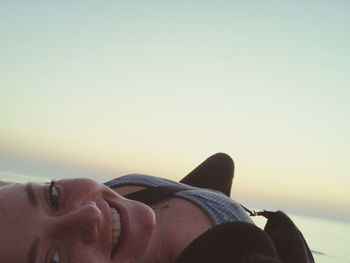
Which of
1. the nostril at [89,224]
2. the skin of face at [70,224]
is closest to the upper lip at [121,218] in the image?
the skin of face at [70,224]

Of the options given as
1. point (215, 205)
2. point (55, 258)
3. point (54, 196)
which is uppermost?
point (54, 196)

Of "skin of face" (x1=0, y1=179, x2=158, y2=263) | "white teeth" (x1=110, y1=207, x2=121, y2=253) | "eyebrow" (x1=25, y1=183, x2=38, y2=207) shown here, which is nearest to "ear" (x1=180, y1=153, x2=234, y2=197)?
"skin of face" (x1=0, y1=179, x2=158, y2=263)

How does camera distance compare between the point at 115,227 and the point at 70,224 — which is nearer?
the point at 70,224

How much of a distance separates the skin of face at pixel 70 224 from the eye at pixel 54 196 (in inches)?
0.6

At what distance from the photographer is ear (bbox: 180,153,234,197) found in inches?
147

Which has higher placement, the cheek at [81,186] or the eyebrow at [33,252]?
the cheek at [81,186]

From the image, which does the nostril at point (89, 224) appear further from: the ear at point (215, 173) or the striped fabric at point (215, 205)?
the ear at point (215, 173)

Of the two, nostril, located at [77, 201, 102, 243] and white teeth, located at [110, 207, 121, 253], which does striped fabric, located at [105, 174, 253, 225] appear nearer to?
white teeth, located at [110, 207, 121, 253]

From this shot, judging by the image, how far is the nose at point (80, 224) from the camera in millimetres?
1931

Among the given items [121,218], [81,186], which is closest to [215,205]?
[121,218]

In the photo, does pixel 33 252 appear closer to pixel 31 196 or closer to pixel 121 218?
pixel 31 196

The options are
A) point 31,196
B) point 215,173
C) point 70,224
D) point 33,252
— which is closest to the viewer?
point 33,252

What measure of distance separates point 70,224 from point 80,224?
56 millimetres

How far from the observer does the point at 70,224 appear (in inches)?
76.4
